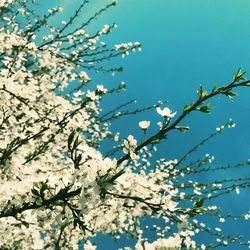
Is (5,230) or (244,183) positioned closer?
(5,230)

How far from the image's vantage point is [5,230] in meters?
5.30

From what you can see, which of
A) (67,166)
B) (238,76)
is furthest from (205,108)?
(67,166)

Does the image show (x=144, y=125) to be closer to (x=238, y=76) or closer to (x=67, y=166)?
(x=238, y=76)

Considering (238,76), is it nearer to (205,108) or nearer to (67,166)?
(205,108)

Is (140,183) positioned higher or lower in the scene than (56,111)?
lower

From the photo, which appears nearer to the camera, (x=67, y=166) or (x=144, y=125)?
(x=144, y=125)

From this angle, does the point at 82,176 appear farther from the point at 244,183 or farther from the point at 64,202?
the point at 244,183

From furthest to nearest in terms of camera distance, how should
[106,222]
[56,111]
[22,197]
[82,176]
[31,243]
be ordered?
[106,222] < [31,243] < [56,111] < [22,197] < [82,176]

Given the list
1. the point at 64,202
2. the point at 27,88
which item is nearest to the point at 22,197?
the point at 64,202

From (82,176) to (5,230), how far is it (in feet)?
11.4

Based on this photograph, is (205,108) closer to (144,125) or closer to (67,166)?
(144,125)

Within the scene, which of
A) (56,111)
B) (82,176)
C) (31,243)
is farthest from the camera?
(31,243)

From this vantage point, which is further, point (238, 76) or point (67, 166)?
point (67, 166)

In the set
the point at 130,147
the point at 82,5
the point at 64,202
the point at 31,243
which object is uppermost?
the point at 82,5
